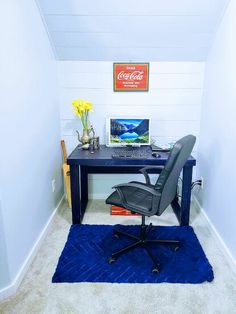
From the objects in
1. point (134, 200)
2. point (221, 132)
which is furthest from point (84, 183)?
point (221, 132)

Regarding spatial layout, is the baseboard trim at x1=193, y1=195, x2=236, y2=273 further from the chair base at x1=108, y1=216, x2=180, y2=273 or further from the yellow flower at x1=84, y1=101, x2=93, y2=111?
the yellow flower at x1=84, y1=101, x2=93, y2=111

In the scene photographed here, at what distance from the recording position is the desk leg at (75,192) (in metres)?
2.35

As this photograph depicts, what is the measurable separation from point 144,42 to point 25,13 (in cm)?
114

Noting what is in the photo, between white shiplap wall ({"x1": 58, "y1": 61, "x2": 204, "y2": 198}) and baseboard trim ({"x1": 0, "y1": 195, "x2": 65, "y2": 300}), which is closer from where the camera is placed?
→ baseboard trim ({"x1": 0, "y1": 195, "x2": 65, "y2": 300})

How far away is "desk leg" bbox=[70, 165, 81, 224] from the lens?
235cm

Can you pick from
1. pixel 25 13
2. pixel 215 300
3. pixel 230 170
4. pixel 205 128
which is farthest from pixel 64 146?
pixel 215 300

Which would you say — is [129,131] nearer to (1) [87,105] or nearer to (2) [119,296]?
(1) [87,105]

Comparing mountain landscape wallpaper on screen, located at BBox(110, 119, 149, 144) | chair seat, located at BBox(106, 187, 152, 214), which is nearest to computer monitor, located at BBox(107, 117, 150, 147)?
mountain landscape wallpaper on screen, located at BBox(110, 119, 149, 144)

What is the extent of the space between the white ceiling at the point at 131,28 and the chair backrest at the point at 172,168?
1.20m

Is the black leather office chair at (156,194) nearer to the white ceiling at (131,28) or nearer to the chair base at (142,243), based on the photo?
the chair base at (142,243)

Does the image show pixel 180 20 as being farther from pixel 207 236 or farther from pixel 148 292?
pixel 148 292

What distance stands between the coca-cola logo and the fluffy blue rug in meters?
1.61

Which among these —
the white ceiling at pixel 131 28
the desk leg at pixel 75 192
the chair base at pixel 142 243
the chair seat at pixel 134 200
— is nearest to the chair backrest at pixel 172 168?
the chair seat at pixel 134 200

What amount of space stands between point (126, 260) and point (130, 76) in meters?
1.87
